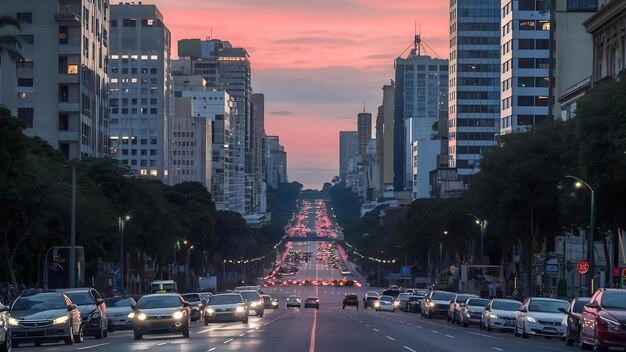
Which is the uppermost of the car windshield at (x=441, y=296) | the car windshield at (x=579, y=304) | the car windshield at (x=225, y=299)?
the car windshield at (x=579, y=304)

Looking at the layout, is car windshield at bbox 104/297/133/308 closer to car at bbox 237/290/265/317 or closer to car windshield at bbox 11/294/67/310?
car at bbox 237/290/265/317

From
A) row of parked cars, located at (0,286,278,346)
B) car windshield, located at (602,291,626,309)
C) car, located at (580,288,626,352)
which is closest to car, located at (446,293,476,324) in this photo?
row of parked cars, located at (0,286,278,346)

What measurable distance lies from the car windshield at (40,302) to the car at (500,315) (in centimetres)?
2293

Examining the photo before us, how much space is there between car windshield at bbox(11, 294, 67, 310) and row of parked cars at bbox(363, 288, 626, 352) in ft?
56.3

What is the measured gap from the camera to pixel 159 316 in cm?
4488

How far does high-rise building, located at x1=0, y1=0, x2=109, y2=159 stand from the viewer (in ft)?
404

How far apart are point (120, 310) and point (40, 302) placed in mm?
19558

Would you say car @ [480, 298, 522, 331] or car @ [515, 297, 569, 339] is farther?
car @ [480, 298, 522, 331]

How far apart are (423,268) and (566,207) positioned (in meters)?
128

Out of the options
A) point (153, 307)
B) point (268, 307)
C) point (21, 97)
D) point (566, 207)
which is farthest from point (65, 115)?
point (153, 307)

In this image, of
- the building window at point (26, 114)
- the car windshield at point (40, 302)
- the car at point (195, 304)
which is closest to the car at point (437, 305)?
the car at point (195, 304)

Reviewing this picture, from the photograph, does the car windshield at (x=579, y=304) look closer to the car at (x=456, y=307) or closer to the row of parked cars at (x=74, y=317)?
the row of parked cars at (x=74, y=317)

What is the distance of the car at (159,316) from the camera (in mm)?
44625

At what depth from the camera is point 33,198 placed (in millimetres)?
73125
